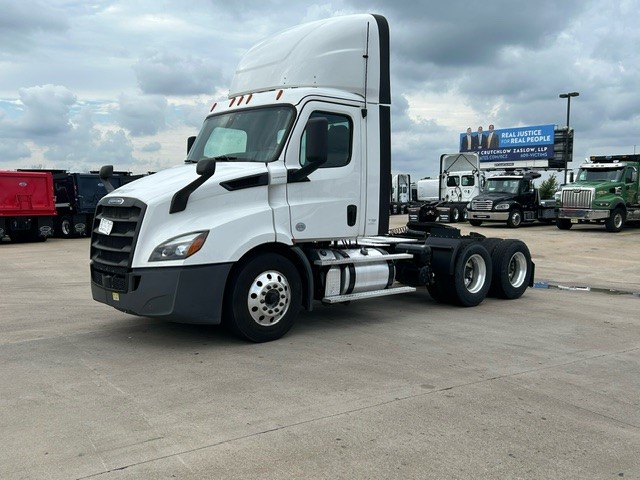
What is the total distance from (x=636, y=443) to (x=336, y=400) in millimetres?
2193

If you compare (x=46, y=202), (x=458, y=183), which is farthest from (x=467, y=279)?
(x=458, y=183)

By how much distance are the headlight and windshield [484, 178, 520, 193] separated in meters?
26.0

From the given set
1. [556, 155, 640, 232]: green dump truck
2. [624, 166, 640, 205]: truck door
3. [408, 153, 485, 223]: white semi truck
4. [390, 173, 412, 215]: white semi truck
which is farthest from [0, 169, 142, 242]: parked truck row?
[390, 173, 412, 215]: white semi truck

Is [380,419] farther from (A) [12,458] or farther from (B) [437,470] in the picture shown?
(A) [12,458]

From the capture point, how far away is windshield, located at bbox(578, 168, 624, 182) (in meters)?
26.2

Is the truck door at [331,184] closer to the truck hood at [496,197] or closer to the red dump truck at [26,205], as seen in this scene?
the red dump truck at [26,205]

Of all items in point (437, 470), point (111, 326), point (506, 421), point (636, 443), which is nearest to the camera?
point (437, 470)

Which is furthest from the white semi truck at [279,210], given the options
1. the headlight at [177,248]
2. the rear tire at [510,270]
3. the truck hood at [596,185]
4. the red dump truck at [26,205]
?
the truck hood at [596,185]

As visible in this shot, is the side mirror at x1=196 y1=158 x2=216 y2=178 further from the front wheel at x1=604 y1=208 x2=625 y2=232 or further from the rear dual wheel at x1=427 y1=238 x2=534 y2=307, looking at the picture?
the front wheel at x1=604 y1=208 x2=625 y2=232

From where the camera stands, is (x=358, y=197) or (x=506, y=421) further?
(x=358, y=197)

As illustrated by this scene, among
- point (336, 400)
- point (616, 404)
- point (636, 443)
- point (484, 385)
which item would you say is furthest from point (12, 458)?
point (616, 404)

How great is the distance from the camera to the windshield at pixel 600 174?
26.2 metres

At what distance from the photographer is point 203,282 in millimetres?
6070

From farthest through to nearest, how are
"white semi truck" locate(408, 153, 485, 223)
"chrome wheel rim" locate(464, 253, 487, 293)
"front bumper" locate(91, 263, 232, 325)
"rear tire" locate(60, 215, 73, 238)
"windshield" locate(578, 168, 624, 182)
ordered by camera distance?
"white semi truck" locate(408, 153, 485, 223)
"windshield" locate(578, 168, 624, 182)
"rear tire" locate(60, 215, 73, 238)
"chrome wheel rim" locate(464, 253, 487, 293)
"front bumper" locate(91, 263, 232, 325)
